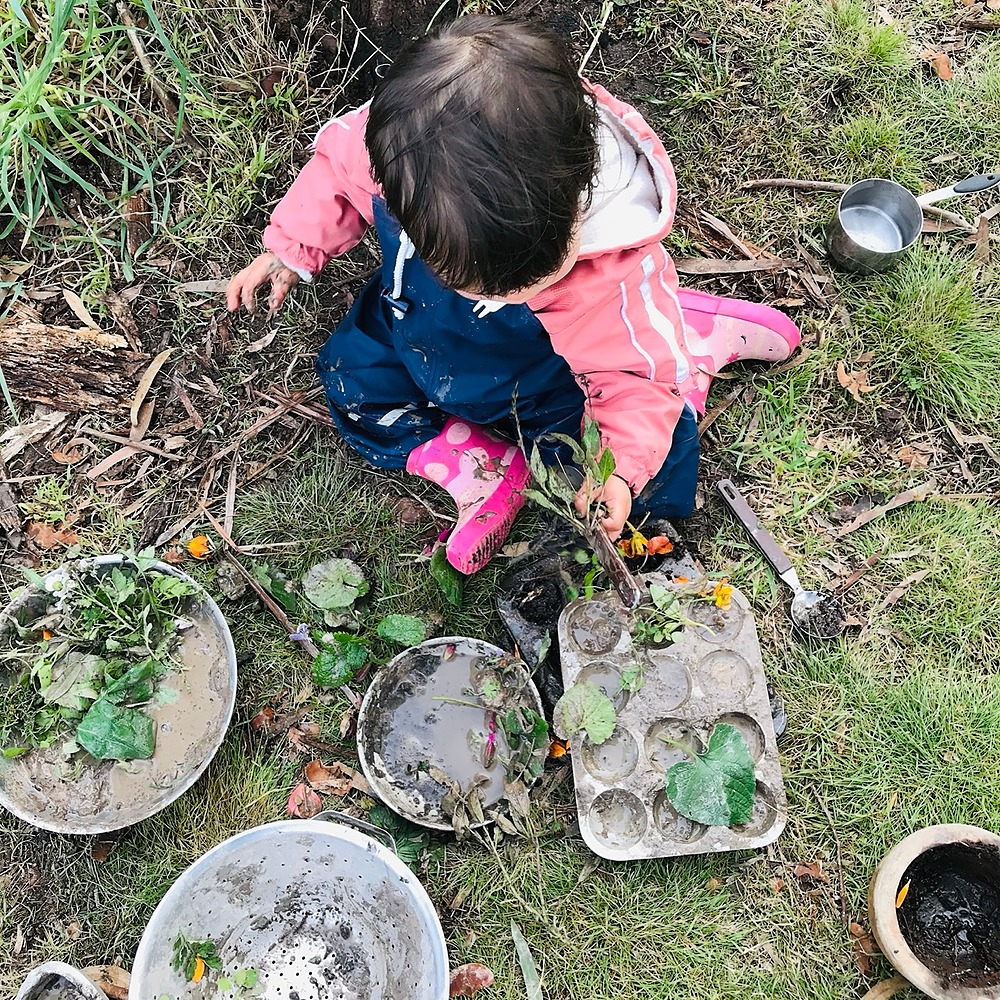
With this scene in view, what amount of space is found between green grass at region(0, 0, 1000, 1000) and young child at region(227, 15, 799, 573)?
0.16 m

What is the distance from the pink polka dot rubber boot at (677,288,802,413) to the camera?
2195 mm

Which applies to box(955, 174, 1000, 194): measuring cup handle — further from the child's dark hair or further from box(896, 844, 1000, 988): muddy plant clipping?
box(896, 844, 1000, 988): muddy plant clipping

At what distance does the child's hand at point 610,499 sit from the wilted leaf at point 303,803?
3.12 feet

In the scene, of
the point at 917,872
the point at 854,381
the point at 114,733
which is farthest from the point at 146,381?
the point at 917,872

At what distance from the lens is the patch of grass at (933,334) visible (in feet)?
7.57

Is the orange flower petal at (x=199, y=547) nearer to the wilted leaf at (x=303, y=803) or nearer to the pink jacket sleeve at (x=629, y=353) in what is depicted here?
the wilted leaf at (x=303, y=803)

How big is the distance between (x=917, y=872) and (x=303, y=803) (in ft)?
4.60

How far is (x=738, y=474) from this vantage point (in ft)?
7.43

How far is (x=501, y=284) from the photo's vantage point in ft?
4.67

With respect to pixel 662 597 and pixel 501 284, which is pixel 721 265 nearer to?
pixel 662 597

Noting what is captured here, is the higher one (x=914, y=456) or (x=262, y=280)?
(x=262, y=280)

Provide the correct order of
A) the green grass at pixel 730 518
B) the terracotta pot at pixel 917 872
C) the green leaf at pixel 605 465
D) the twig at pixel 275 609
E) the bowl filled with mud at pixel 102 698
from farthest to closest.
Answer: the twig at pixel 275 609 < the green grass at pixel 730 518 < the bowl filled with mud at pixel 102 698 < the terracotta pot at pixel 917 872 < the green leaf at pixel 605 465

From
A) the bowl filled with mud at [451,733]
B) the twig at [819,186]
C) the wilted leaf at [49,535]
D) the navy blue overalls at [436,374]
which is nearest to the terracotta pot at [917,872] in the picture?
the bowl filled with mud at [451,733]

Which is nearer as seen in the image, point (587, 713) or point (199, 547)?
point (587, 713)
